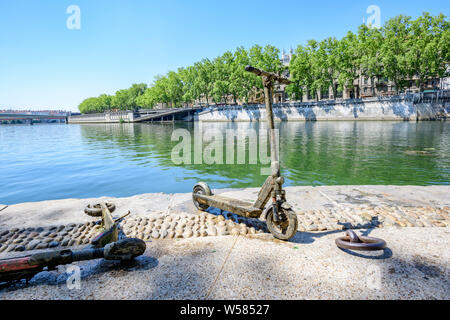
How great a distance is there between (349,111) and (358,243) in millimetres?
60981

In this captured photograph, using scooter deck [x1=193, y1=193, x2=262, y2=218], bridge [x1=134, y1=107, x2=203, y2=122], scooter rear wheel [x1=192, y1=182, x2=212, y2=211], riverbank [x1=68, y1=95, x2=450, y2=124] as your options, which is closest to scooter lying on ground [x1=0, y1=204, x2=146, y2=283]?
scooter deck [x1=193, y1=193, x2=262, y2=218]

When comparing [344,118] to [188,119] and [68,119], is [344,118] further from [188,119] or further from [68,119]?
[68,119]

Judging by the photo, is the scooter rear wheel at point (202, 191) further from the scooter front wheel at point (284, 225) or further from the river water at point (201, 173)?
the river water at point (201, 173)

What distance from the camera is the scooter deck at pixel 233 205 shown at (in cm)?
486

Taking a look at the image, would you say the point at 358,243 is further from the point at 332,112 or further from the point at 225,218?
the point at 332,112

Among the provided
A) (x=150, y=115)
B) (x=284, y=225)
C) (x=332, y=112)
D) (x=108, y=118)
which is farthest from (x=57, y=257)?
(x=108, y=118)

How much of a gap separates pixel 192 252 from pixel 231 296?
1.29m

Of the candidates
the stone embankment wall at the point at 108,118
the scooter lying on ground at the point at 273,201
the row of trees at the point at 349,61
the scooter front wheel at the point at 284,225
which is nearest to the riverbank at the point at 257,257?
the scooter front wheel at the point at 284,225

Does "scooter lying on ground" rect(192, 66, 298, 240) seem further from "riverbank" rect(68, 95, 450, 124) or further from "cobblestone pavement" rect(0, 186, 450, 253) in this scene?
"riverbank" rect(68, 95, 450, 124)

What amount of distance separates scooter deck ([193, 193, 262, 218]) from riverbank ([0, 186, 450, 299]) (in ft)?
1.15

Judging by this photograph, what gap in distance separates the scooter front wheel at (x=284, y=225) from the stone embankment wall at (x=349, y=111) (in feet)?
186

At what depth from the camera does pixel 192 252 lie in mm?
4199

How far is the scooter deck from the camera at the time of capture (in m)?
4.86
